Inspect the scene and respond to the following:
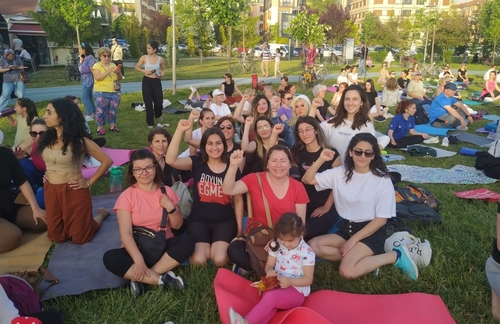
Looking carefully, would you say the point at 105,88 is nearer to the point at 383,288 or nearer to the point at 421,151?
the point at 421,151

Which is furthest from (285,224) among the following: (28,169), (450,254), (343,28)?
(343,28)

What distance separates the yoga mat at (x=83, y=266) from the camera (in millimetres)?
3346

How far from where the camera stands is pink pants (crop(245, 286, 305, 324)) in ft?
8.91

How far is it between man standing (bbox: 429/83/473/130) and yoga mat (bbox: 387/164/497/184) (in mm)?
3420

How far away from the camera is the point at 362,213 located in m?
3.63

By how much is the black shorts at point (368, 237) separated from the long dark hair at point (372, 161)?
0.44 metres

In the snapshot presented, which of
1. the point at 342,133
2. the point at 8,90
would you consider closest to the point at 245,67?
the point at 8,90

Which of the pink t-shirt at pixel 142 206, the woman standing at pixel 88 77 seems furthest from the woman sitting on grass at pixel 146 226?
the woman standing at pixel 88 77

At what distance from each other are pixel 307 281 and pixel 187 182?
2942mm

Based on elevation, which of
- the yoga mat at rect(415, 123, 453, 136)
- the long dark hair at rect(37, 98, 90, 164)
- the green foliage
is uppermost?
the green foliage

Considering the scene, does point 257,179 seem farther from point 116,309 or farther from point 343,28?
point 343,28

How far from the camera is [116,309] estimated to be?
3.03 meters

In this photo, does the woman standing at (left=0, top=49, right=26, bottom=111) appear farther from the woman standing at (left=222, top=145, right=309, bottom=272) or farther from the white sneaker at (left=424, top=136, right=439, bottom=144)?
the white sneaker at (left=424, top=136, right=439, bottom=144)

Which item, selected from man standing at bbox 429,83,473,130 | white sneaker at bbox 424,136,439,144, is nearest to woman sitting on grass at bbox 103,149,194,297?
white sneaker at bbox 424,136,439,144
